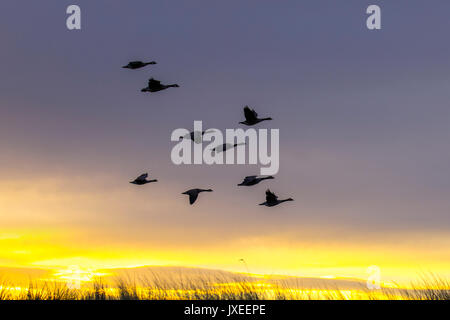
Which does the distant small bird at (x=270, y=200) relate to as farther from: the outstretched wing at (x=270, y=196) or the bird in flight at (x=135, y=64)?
the bird in flight at (x=135, y=64)

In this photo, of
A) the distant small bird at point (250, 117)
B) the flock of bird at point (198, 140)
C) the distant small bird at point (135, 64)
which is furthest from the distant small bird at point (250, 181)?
the distant small bird at point (135, 64)

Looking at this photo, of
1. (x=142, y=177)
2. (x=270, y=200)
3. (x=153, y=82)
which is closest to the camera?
(x=153, y=82)

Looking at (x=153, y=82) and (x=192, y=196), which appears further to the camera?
(x=192, y=196)

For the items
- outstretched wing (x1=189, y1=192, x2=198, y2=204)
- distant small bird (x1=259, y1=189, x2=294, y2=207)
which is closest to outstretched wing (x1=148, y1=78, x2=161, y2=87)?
outstretched wing (x1=189, y1=192, x2=198, y2=204)

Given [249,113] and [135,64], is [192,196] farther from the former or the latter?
[135,64]

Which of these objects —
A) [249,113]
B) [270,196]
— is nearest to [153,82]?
[249,113]
